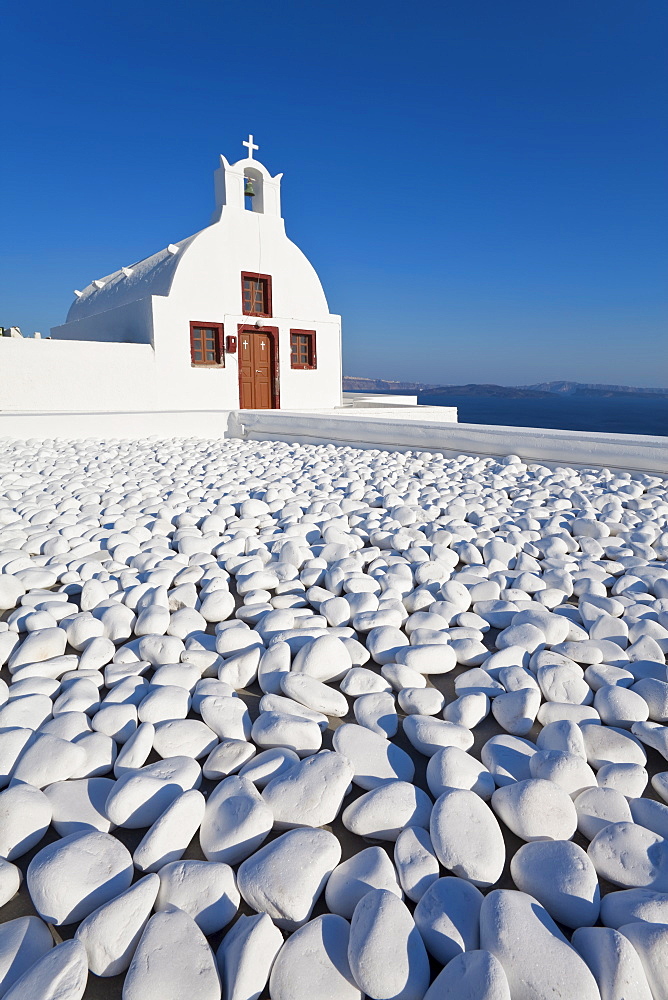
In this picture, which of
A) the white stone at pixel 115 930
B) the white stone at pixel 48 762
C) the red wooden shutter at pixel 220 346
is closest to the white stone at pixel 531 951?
the white stone at pixel 115 930

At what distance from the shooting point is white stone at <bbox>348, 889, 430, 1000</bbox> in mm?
759

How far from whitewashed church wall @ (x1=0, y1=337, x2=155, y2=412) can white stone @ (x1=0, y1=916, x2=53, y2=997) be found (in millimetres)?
9323

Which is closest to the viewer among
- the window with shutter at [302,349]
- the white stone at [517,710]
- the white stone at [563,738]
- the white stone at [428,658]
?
the white stone at [563,738]

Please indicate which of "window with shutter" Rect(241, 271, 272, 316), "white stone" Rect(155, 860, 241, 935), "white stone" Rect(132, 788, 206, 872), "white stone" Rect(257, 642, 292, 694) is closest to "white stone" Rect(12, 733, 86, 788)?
"white stone" Rect(132, 788, 206, 872)

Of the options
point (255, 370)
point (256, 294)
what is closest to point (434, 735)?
point (255, 370)

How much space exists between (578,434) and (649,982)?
5.02m

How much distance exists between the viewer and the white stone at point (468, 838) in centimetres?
94

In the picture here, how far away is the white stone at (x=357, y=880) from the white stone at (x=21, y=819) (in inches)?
21.5

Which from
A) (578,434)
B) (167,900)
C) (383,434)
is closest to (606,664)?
(167,900)

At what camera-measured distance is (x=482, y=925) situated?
2.71 ft

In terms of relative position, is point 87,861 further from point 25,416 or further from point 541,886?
point 25,416

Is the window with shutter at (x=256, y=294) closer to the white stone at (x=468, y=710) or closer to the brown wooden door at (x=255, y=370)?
the brown wooden door at (x=255, y=370)

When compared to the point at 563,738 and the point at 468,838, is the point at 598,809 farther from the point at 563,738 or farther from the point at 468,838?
the point at 468,838

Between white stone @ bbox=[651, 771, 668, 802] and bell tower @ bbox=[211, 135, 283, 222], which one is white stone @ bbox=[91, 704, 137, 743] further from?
bell tower @ bbox=[211, 135, 283, 222]
